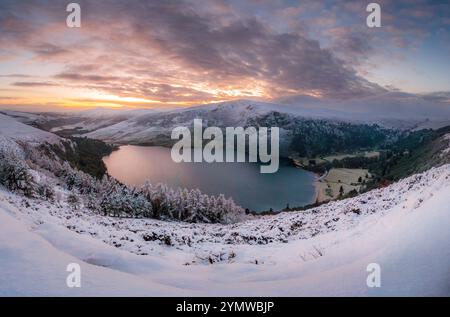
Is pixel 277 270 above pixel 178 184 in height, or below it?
above

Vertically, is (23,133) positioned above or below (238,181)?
above

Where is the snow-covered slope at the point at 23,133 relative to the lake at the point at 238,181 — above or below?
above

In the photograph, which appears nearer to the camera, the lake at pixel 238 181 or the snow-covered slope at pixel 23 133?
the lake at pixel 238 181

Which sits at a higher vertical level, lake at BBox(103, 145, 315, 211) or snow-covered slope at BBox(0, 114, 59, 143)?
snow-covered slope at BBox(0, 114, 59, 143)

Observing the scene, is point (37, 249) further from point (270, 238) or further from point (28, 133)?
point (28, 133)

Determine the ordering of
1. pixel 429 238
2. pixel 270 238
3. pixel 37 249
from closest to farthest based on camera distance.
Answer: pixel 429 238 → pixel 37 249 → pixel 270 238

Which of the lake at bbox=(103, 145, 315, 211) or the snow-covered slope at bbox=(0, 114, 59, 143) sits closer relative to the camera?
the lake at bbox=(103, 145, 315, 211)

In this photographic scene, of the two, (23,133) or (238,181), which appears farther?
(238,181)
